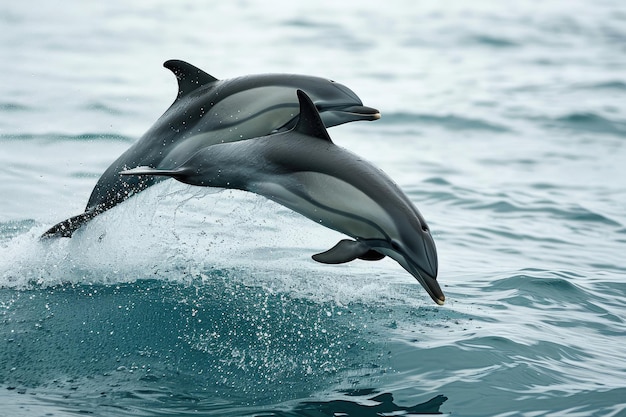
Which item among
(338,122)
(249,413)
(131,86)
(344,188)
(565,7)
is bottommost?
(249,413)

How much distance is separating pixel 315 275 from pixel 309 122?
2426mm

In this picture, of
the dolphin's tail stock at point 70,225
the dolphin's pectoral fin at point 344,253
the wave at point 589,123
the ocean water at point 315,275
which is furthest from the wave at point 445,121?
the dolphin's pectoral fin at point 344,253

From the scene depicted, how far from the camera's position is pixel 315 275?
7949 millimetres

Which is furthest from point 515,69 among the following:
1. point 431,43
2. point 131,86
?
point 131,86

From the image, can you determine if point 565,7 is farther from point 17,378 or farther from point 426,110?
point 17,378

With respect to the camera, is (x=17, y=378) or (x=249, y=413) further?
(x=17, y=378)

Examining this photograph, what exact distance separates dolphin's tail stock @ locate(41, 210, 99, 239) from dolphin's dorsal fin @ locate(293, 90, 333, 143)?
2166 millimetres

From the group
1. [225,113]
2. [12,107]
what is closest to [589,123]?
[12,107]

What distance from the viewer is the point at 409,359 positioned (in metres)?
6.56

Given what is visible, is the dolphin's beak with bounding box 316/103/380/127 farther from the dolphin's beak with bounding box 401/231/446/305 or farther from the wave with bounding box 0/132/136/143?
the wave with bounding box 0/132/136/143

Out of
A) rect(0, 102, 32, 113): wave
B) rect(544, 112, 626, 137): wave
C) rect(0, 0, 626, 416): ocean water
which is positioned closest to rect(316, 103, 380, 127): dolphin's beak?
rect(0, 0, 626, 416): ocean water

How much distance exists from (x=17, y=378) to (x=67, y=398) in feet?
1.50

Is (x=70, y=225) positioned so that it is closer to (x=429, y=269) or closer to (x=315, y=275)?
(x=315, y=275)

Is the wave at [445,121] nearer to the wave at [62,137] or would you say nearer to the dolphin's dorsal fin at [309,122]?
the wave at [62,137]
